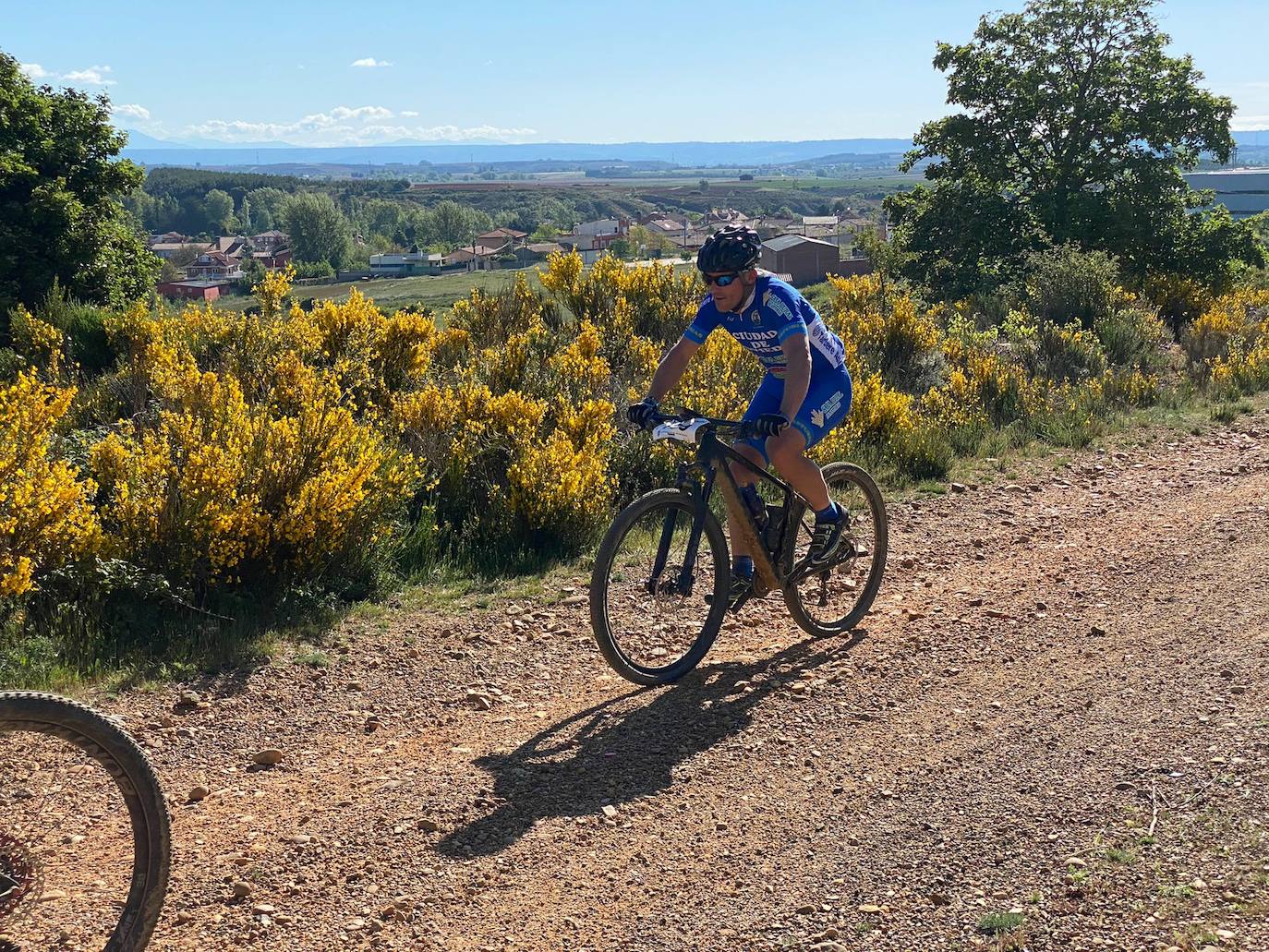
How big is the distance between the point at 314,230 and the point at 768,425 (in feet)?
512

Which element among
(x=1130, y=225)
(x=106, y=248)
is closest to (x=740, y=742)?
(x=106, y=248)

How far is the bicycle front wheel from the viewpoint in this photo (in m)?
4.87

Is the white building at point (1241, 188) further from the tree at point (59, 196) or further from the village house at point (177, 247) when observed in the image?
the village house at point (177, 247)

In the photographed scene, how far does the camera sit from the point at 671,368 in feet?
17.4

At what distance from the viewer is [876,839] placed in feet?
12.3

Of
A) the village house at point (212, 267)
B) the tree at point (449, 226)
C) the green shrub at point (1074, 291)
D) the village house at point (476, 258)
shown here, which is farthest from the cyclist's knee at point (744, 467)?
the tree at point (449, 226)

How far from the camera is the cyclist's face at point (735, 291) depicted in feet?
16.3

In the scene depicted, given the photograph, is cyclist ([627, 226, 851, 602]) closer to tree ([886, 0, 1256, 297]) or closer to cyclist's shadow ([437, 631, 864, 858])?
cyclist's shadow ([437, 631, 864, 858])

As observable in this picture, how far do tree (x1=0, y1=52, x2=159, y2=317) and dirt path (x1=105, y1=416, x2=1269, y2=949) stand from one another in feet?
48.6

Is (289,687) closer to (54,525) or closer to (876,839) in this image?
(54,525)

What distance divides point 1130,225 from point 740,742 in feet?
67.9

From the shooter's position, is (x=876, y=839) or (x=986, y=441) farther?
(x=986, y=441)

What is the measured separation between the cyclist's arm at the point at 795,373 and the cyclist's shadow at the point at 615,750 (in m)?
1.36

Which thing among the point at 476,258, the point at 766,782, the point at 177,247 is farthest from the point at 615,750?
the point at 177,247
